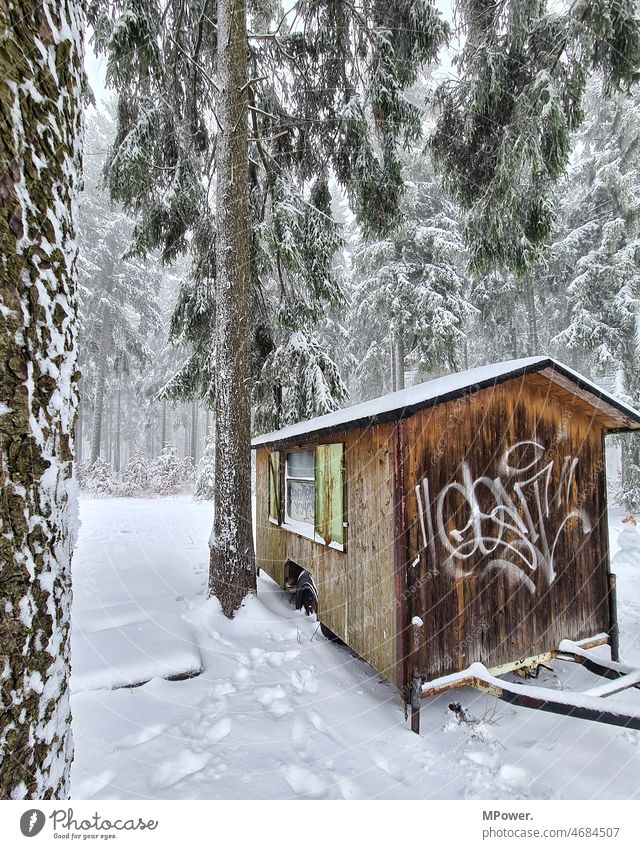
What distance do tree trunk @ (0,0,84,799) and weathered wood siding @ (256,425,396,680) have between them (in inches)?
101

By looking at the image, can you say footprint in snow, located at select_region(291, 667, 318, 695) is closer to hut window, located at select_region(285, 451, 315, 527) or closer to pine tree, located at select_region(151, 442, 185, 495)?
hut window, located at select_region(285, 451, 315, 527)

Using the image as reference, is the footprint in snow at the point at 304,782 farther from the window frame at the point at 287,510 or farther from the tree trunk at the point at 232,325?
the tree trunk at the point at 232,325

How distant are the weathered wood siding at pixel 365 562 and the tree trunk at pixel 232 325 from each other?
3.66 ft

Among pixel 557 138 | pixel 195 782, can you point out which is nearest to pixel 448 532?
pixel 195 782

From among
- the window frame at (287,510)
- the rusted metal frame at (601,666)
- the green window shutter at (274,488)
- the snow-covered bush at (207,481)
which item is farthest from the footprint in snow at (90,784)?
the snow-covered bush at (207,481)

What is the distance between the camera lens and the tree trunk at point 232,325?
5.19 metres

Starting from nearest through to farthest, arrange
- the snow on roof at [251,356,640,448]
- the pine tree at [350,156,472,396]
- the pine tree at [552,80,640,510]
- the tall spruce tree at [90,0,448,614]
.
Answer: the snow on roof at [251,356,640,448] → the tall spruce tree at [90,0,448,614] → the pine tree at [552,80,640,510] → the pine tree at [350,156,472,396]

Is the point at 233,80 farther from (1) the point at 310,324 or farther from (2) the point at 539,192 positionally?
(2) the point at 539,192

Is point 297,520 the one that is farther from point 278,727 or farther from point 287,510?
point 278,727

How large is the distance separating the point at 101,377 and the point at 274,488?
44.1 feet

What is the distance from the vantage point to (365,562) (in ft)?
12.5

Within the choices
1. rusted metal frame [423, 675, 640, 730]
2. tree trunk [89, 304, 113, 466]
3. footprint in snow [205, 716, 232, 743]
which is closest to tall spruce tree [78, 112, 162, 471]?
tree trunk [89, 304, 113, 466]

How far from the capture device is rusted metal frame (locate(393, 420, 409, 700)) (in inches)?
126
